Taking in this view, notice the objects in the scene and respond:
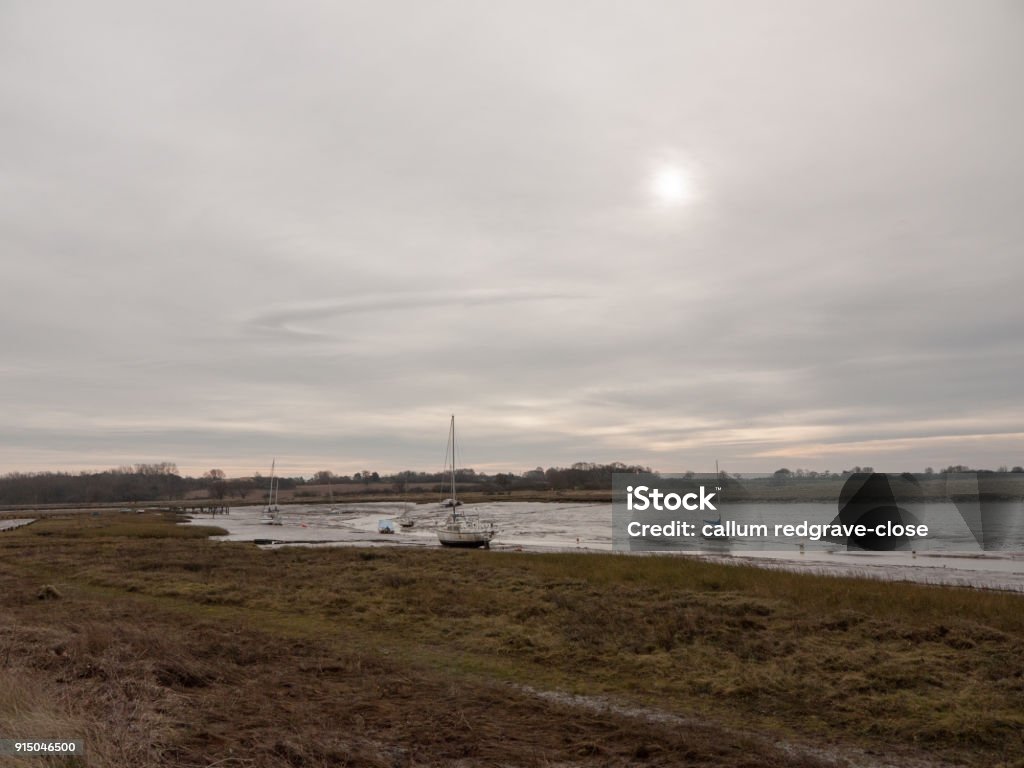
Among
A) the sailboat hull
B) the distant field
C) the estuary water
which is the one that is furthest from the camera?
the sailboat hull

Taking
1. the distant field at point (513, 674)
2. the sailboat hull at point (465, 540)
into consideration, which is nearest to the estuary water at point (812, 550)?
the sailboat hull at point (465, 540)

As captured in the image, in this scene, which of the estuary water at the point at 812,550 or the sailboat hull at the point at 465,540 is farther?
the sailboat hull at the point at 465,540

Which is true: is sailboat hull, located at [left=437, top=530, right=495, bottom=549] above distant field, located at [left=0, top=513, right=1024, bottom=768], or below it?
below

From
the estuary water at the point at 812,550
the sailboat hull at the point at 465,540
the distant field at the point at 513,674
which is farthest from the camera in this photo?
the sailboat hull at the point at 465,540

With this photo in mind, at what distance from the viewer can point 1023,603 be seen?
21.6 metres

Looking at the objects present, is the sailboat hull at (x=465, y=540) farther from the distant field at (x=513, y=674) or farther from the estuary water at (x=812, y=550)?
the distant field at (x=513, y=674)

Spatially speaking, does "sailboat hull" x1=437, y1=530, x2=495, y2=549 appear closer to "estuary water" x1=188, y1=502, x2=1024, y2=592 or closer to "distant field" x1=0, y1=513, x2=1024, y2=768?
"estuary water" x1=188, y1=502, x2=1024, y2=592

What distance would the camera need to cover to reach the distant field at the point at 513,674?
28.7 feet

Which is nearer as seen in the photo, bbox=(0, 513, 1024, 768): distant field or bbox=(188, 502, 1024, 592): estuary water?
bbox=(0, 513, 1024, 768): distant field

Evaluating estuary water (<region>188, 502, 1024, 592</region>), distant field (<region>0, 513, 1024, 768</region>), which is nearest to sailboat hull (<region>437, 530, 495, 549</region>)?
estuary water (<region>188, 502, 1024, 592</region>)

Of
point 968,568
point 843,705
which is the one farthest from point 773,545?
point 843,705

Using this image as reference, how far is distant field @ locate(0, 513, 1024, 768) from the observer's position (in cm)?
874

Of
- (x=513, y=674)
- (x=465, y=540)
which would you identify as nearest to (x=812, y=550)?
(x=465, y=540)

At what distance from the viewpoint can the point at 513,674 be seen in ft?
43.5
